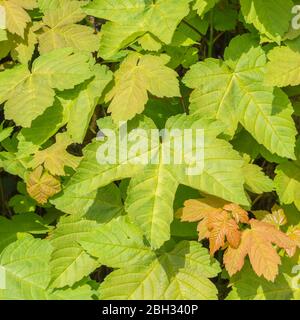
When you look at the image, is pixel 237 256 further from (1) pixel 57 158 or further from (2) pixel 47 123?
(2) pixel 47 123

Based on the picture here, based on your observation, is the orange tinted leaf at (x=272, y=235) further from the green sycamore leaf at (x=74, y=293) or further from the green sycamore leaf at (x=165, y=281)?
the green sycamore leaf at (x=74, y=293)

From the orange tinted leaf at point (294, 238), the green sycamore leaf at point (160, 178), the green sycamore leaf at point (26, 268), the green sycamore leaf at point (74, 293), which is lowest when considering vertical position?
the green sycamore leaf at point (74, 293)

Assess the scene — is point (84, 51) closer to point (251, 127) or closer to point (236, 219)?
point (251, 127)

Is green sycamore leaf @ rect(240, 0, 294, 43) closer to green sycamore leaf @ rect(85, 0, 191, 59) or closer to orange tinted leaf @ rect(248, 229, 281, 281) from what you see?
green sycamore leaf @ rect(85, 0, 191, 59)

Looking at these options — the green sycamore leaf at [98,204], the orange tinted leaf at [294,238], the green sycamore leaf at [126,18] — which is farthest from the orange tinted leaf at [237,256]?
the green sycamore leaf at [126,18]

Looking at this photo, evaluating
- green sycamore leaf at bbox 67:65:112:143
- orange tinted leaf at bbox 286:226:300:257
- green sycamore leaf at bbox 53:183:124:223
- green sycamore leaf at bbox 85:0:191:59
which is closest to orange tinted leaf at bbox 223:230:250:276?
orange tinted leaf at bbox 286:226:300:257

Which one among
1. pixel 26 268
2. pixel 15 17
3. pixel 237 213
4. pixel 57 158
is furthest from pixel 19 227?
pixel 237 213

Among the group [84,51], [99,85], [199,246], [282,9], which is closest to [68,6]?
[84,51]
